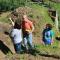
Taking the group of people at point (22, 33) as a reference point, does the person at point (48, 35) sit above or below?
below

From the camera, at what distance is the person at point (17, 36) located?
1190 centimetres

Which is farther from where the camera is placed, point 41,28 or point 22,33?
point 41,28

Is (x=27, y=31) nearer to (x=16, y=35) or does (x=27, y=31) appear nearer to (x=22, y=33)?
(x=22, y=33)

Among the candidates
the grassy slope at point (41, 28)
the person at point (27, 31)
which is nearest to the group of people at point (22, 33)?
the person at point (27, 31)

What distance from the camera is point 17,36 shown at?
1195cm

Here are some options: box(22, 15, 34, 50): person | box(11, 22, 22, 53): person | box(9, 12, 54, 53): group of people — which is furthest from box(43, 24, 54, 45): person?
box(11, 22, 22, 53): person

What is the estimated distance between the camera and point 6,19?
17.1 meters

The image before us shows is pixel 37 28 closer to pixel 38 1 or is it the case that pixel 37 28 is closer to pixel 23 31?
pixel 23 31

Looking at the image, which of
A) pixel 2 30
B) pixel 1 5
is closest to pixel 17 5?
pixel 1 5

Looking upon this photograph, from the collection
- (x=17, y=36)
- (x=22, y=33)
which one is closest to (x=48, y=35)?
(x=22, y=33)

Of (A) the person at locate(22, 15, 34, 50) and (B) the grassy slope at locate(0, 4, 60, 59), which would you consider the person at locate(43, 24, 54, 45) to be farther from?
(A) the person at locate(22, 15, 34, 50)

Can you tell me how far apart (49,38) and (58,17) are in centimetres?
758

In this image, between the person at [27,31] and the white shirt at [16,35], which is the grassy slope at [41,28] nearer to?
the person at [27,31]

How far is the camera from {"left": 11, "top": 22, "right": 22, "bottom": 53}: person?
39.0 ft
